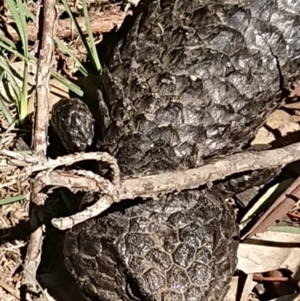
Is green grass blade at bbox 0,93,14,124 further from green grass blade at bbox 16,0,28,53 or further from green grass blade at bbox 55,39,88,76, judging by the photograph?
green grass blade at bbox 55,39,88,76

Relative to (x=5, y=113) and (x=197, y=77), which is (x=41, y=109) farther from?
(x=197, y=77)

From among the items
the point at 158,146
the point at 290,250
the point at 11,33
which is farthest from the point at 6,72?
the point at 290,250

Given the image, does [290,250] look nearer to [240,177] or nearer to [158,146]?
[240,177]

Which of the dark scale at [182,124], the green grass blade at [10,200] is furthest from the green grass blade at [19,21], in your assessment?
the green grass blade at [10,200]

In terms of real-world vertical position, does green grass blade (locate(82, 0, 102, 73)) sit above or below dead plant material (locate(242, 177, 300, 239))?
above

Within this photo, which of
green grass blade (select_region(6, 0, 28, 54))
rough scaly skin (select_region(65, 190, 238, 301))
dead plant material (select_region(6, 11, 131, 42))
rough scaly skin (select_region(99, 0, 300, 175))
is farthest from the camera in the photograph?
dead plant material (select_region(6, 11, 131, 42))

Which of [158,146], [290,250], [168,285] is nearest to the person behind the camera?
[168,285]

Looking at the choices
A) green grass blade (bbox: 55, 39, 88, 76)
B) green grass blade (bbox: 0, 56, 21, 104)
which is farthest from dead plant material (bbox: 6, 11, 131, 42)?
green grass blade (bbox: 0, 56, 21, 104)

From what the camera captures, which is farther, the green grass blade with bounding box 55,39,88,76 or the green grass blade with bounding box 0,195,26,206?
the green grass blade with bounding box 55,39,88,76
